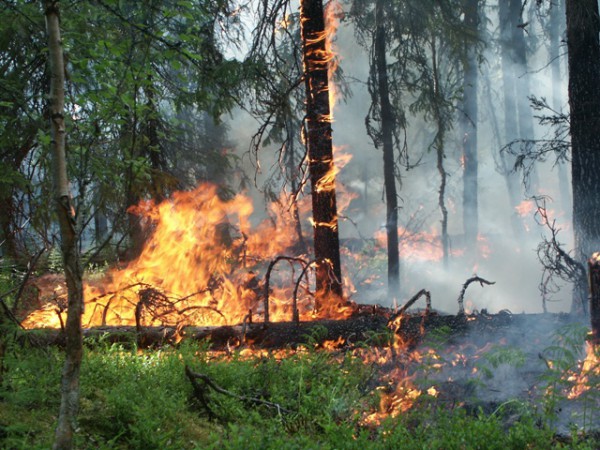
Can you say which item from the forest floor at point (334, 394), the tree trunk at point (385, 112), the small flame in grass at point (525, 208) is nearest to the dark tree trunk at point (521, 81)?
the small flame in grass at point (525, 208)

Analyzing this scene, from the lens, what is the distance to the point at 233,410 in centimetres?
484

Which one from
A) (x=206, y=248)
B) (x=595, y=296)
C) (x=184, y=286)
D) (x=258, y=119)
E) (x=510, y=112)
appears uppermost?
(x=510, y=112)

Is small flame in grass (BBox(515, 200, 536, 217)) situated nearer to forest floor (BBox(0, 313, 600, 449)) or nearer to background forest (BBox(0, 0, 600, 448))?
background forest (BBox(0, 0, 600, 448))

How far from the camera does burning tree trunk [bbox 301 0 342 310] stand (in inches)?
357

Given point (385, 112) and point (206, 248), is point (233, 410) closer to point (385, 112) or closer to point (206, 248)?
point (206, 248)

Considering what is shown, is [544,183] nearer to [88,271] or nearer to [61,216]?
[88,271]

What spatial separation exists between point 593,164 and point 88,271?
40.8ft

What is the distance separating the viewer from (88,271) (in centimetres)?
1434

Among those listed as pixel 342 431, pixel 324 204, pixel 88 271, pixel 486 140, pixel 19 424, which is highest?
pixel 486 140

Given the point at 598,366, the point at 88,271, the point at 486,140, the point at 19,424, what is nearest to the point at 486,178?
the point at 486,140

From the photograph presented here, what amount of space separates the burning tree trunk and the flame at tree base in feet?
→ 2.46

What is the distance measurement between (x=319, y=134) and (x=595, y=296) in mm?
5018

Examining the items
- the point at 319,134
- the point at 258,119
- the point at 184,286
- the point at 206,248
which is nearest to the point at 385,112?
the point at 319,134

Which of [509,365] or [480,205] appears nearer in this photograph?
[509,365]
